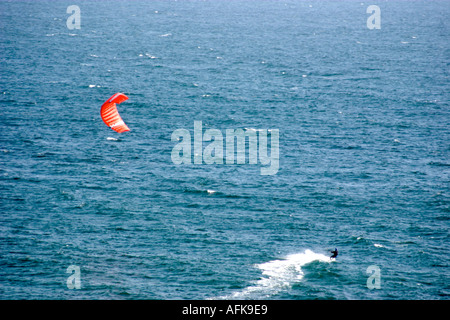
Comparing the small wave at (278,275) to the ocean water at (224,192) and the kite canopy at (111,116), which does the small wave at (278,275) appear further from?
the kite canopy at (111,116)

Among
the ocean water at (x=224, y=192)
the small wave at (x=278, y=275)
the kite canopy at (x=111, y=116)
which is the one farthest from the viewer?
the ocean water at (x=224, y=192)

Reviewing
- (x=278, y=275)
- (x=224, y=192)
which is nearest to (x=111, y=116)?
(x=278, y=275)

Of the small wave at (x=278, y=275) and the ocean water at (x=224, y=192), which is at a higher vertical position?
the ocean water at (x=224, y=192)

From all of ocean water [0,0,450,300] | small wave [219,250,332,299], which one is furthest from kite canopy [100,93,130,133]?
small wave [219,250,332,299]

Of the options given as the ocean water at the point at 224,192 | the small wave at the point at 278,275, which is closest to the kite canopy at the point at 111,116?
the ocean water at the point at 224,192

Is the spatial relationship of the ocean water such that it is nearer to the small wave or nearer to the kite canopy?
the small wave

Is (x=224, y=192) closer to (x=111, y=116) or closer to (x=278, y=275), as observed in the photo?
(x=278, y=275)
